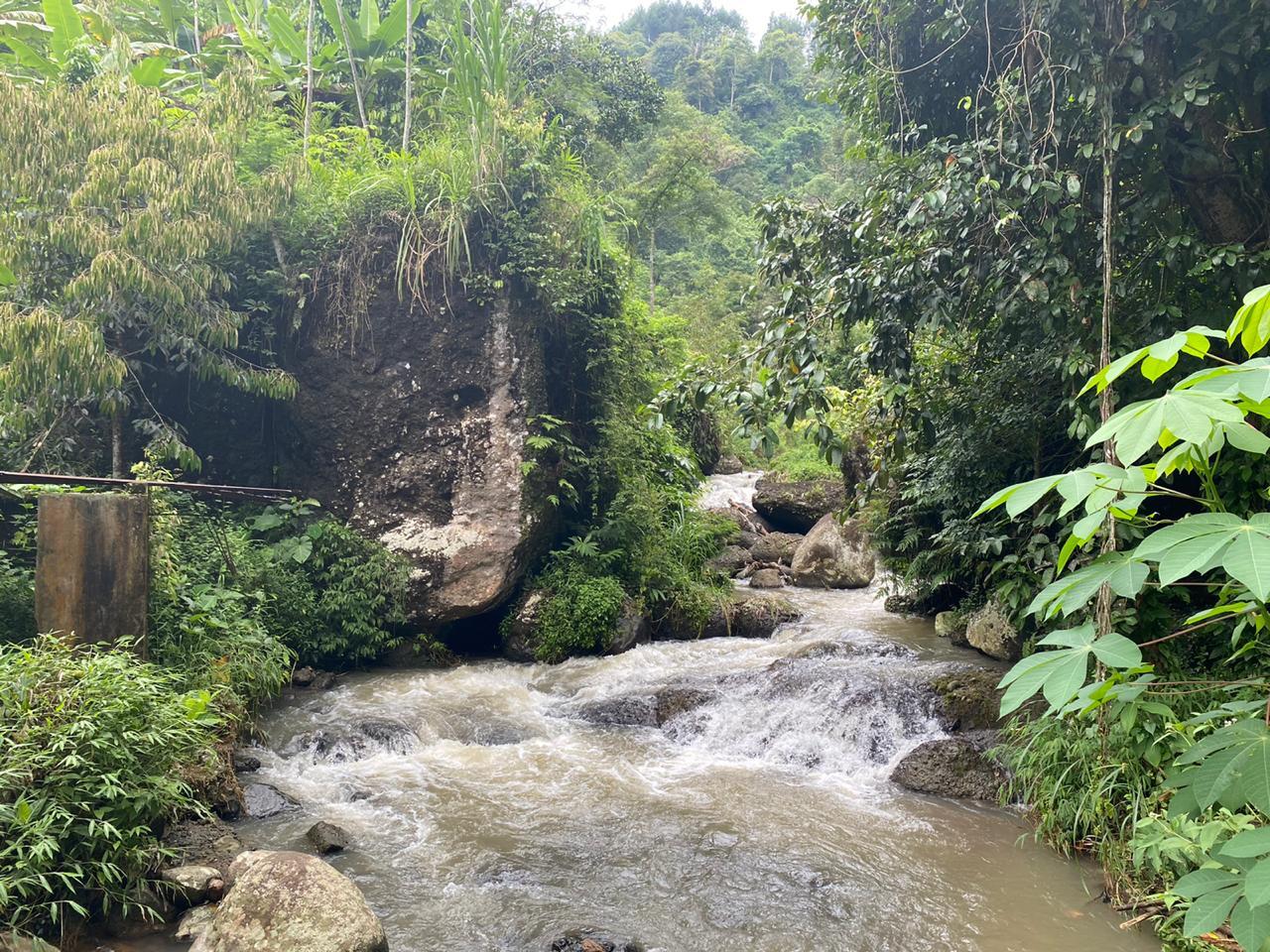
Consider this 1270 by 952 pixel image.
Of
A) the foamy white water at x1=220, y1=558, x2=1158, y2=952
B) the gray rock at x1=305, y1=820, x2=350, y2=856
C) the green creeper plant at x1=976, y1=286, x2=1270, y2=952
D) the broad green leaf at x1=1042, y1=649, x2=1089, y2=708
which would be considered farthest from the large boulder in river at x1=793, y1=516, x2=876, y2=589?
the broad green leaf at x1=1042, y1=649, x2=1089, y2=708

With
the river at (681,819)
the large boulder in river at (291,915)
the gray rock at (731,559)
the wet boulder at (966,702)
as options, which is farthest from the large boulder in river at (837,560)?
the large boulder in river at (291,915)

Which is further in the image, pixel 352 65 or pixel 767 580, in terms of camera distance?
pixel 767 580

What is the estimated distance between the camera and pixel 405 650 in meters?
9.63

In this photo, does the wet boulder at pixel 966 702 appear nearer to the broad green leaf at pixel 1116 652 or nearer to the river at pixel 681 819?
the river at pixel 681 819

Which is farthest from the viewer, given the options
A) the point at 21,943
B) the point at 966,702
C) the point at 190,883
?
the point at 966,702

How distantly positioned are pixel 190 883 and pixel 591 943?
86.2 inches

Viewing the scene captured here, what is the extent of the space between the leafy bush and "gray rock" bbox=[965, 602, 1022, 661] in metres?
7.18

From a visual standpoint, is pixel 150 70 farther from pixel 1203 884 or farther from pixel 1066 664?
pixel 1203 884

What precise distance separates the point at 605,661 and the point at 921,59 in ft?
22.7

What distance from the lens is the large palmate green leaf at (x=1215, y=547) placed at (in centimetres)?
154

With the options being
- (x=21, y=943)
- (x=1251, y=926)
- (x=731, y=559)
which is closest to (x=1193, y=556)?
(x=1251, y=926)

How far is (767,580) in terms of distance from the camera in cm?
1410

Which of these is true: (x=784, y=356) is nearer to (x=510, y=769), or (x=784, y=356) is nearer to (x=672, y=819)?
(x=672, y=819)

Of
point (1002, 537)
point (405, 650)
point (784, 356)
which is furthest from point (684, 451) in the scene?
point (784, 356)
